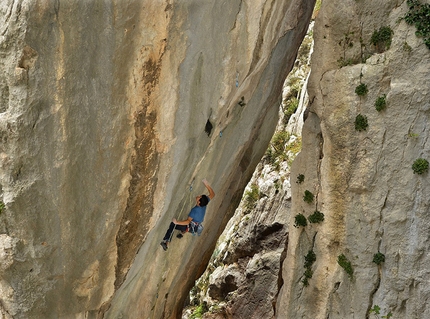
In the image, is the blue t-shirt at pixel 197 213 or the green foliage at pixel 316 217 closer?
the green foliage at pixel 316 217

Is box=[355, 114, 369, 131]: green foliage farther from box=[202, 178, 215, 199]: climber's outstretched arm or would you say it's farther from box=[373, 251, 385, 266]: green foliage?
box=[202, 178, 215, 199]: climber's outstretched arm

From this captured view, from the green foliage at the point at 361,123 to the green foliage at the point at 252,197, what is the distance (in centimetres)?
1211

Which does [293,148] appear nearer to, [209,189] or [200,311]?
[209,189]

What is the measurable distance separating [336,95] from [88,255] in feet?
28.9

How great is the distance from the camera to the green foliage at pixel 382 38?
1481 centimetres

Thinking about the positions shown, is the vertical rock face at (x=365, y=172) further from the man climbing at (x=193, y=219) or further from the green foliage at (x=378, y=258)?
the man climbing at (x=193, y=219)

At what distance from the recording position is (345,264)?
50.8ft

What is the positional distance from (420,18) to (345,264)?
7345mm

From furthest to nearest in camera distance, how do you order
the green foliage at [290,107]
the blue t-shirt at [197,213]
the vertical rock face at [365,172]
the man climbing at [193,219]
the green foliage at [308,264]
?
the green foliage at [290,107]
the blue t-shirt at [197,213]
the man climbing at [193,219]
the green foliage at [308,264]
the vertical rock face at [365,172]

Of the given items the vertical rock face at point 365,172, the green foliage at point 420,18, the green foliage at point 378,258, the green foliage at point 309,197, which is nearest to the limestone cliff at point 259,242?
the green foliage at point 309,197

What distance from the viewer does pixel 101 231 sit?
15125 millimetres

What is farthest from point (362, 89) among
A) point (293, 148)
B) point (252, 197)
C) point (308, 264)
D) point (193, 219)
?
point (252, 197)

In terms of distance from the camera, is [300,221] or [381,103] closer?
[381,103]

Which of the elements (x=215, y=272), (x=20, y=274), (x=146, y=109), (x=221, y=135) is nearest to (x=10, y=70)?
(x=146, y=109)
